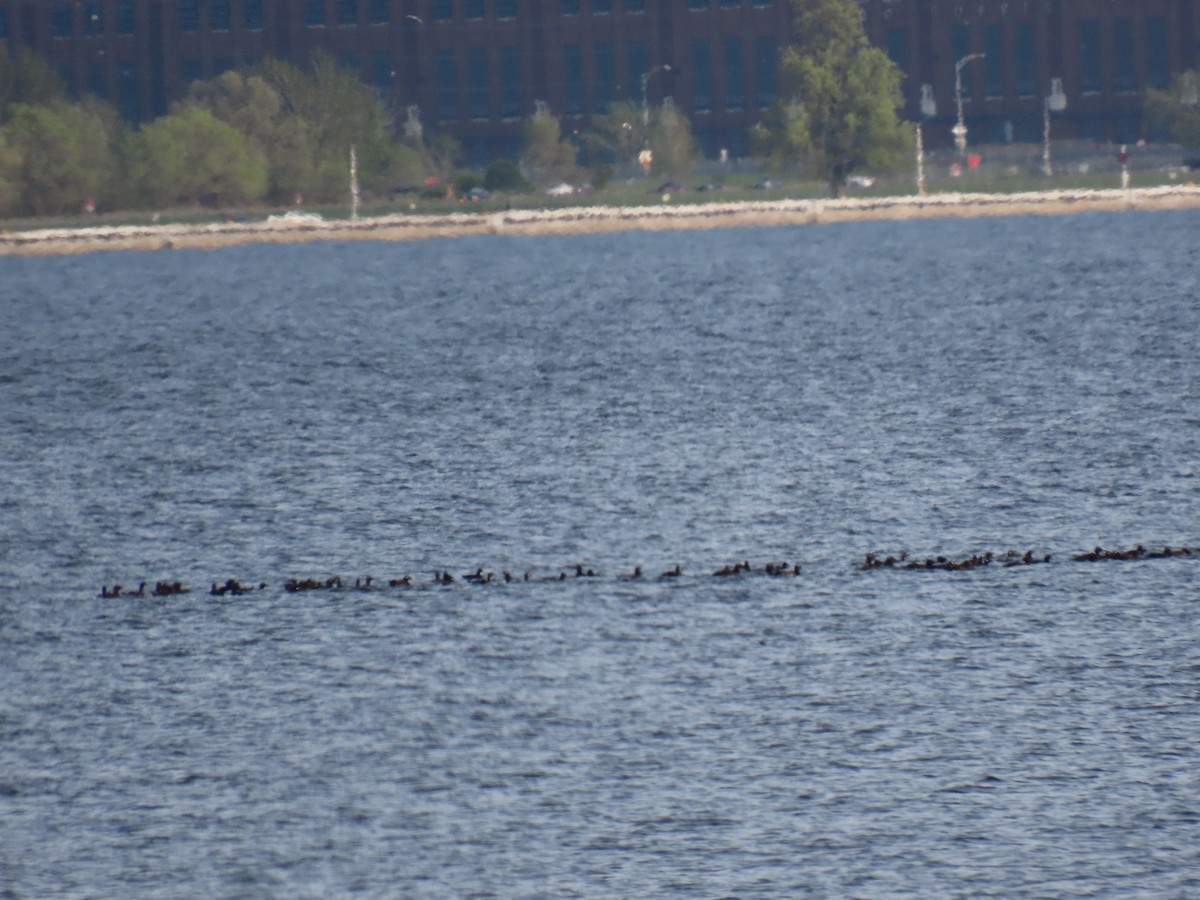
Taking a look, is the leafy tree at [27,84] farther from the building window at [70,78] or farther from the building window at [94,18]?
the building window at [70,78]

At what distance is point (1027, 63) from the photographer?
179250mm

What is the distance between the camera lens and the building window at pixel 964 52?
180125 mm

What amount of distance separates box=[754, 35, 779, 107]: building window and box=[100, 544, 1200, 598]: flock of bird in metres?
156

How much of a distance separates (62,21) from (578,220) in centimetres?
5748

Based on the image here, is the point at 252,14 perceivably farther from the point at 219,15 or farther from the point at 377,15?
the point at 377,15

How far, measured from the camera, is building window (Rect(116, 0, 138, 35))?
187250 mm

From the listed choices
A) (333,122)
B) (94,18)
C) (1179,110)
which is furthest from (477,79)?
(1179,110)

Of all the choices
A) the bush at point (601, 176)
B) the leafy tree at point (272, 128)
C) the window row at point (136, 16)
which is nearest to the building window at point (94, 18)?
the window row at point (136, 16)

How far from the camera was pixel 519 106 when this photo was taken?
7387 inches

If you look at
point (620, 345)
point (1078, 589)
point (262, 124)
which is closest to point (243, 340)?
point (620, 345)

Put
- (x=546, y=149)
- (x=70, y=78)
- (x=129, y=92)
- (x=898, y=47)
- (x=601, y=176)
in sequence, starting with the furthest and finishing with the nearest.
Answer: (x=70, y=78)
(x=129, y=92)
(x=898, y=47)
(x=546, y=149)
(x=601, y=176)

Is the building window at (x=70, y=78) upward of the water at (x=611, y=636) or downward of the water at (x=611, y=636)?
upward

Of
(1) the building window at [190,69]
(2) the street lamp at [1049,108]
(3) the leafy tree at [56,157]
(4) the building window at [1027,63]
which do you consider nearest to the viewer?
(3) the leafy tree at [56,157]

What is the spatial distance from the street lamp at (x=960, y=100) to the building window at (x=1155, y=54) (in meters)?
13.9
